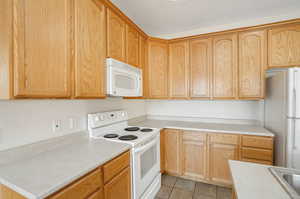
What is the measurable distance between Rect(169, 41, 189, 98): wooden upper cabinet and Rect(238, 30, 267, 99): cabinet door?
2.69 feet

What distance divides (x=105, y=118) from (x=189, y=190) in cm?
161

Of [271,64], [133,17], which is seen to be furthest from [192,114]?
[133,17]

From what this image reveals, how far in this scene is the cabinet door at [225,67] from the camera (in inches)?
84.7

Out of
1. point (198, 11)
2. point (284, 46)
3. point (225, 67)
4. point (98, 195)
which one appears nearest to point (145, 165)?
point (98, 195)

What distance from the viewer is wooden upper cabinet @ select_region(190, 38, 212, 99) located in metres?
2.30

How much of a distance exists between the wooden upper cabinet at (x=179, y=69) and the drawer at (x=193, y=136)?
2.15 feet

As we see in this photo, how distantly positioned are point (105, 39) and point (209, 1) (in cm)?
146

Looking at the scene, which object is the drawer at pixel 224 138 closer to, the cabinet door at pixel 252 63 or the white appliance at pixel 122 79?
the cabinet door at pixel 252 63

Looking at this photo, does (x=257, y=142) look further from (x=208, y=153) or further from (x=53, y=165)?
(x=53, y=165)

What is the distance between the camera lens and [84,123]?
1.60 meters

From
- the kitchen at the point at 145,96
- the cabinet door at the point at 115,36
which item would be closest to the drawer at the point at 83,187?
the kitchen at the point at 145,96

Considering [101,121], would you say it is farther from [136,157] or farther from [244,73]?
[244,73]

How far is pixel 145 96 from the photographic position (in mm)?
2451

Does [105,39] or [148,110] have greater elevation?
[105,39]
